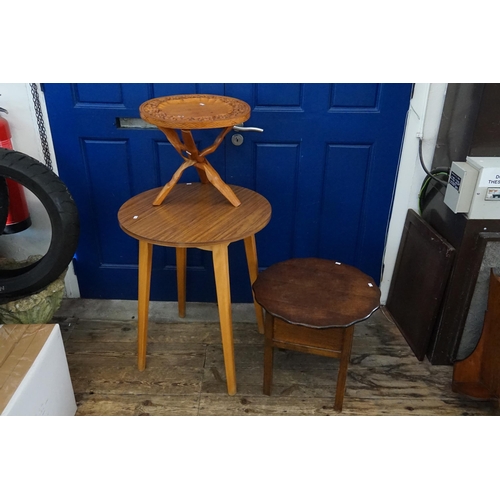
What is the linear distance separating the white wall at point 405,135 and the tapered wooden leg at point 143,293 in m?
0.79

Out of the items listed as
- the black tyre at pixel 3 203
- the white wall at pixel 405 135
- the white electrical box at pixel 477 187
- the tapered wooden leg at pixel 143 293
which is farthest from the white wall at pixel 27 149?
the white electrical box at pixel 477 187

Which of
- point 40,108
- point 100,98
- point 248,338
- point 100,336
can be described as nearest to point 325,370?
point 248,338

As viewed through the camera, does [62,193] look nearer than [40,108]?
Yes

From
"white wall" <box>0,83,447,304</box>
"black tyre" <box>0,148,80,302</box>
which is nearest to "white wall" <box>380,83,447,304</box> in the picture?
"white wall" <box>0,83,447,304</box>

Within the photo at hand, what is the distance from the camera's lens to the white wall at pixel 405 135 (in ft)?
6.58

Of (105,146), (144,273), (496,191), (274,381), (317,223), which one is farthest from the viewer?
(317,223)

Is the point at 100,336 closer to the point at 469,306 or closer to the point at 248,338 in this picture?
the point at 248,338

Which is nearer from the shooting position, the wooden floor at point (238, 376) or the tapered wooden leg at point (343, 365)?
the tapered wooden leg at point (343, 365)

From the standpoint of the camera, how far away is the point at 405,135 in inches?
83.0

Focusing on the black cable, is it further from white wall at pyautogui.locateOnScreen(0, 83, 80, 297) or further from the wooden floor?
white wall at pyautogui.locateOnScreen(0, 83, 80, 297)

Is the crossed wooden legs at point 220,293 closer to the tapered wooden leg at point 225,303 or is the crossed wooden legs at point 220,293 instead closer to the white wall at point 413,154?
the tapered wooden leg at point 225,303

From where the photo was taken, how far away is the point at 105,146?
2.18m

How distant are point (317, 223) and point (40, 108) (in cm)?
146

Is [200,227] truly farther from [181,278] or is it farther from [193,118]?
[181,278]
